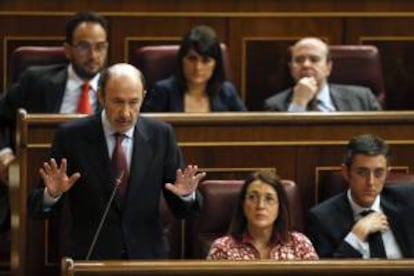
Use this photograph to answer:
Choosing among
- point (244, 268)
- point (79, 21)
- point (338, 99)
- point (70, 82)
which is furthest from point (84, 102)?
point (244, 268)

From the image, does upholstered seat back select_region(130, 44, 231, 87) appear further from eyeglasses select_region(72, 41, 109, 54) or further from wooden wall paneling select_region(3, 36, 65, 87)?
wooden wall paneling select_region(3, 36, 65, 87)

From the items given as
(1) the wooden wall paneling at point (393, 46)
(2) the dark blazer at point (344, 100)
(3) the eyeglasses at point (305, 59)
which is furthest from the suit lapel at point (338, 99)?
(1) the wooden wall paneling at point (393, 46)

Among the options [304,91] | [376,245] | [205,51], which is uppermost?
[205,51]

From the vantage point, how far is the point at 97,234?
2.76 m

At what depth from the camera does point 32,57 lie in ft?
12.3

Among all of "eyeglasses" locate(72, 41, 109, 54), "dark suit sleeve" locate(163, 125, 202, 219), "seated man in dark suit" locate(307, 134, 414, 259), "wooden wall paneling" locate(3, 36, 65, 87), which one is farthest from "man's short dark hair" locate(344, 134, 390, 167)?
"wooden wall paneling" locate(3, 36, 65, 87)

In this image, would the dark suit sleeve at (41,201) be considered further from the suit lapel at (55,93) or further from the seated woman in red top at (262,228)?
the suit lapel at (55,93)

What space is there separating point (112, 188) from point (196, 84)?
913 mm

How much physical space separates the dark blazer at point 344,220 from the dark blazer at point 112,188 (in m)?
0.39

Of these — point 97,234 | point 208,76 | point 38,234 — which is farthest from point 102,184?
point 208,76

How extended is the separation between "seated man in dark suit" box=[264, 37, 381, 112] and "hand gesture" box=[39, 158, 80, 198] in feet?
3.71

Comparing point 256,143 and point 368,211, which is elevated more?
point 256,143

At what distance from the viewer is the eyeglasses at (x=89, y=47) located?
354 cm

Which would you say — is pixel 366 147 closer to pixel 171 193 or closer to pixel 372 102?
pixel 171 193
